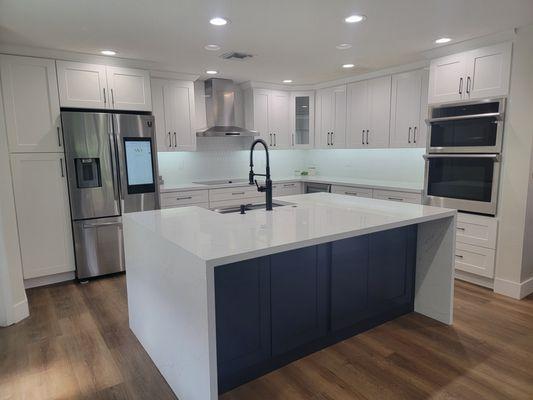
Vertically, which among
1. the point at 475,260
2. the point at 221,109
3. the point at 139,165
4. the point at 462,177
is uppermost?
the point at 221,109

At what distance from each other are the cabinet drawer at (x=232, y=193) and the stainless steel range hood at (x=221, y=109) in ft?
2.56

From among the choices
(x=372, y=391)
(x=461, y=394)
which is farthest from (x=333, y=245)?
(x=461, y=394)

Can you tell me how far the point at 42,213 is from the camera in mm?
3531

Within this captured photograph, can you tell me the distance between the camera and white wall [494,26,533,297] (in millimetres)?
3008

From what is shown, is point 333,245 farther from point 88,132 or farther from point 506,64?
point 88,132

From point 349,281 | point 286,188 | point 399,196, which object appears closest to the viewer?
point 349,281

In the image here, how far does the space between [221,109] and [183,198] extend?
1485mm

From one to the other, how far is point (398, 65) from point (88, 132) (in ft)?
11.9

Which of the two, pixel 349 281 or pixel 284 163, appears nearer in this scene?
pixel 349 281

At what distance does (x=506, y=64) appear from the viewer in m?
3.11

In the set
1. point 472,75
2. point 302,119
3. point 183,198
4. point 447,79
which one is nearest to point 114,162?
point 183,198

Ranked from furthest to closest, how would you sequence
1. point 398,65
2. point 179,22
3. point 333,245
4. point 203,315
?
point 398,65
point 179,22
point 333,245
point 203,315

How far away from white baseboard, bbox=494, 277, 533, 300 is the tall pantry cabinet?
4.32 metres

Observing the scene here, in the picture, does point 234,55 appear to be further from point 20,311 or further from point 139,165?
point 20,311
